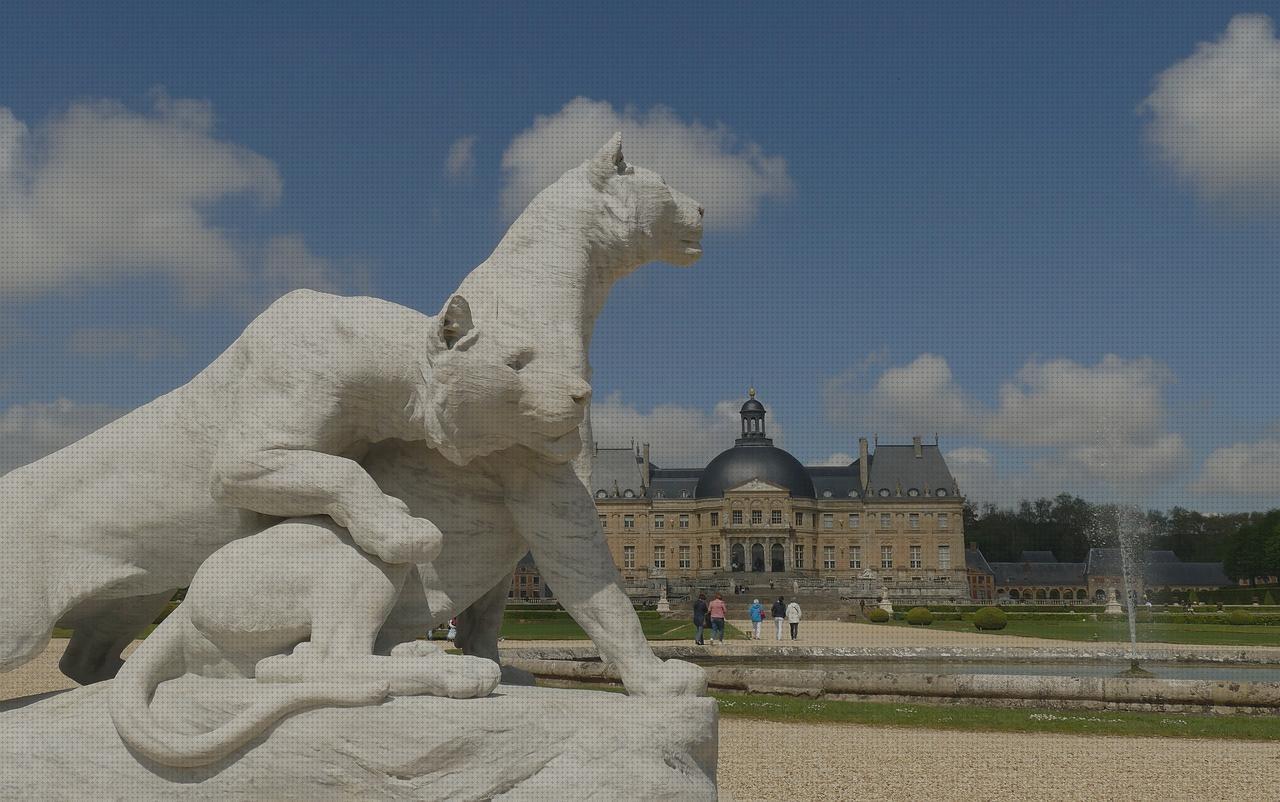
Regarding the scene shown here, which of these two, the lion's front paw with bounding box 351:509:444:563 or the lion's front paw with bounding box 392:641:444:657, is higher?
the lion's front paw with bounding box 351:509:444:563

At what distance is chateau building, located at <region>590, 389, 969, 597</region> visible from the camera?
7438cm

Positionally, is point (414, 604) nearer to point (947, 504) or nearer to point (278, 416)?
point (278, 416)

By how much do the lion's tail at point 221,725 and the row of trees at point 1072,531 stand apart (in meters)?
74.9

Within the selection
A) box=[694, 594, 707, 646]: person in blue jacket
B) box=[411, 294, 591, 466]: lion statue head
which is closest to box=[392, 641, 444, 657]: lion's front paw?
box=[411, 294, 591, 466]: lion statue head

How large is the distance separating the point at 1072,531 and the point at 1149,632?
2366 inches

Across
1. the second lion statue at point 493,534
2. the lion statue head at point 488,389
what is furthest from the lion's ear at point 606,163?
the lion statue head at point 488,389

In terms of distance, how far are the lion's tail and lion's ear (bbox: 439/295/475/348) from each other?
3.12 feet

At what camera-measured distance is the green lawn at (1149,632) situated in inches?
903

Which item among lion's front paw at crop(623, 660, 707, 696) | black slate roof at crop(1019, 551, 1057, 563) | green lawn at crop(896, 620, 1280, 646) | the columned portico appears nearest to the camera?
lion's front paw at crop(623, 660, 707, 696)

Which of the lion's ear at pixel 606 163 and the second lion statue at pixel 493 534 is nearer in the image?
the second lion statue at pixel 493 534

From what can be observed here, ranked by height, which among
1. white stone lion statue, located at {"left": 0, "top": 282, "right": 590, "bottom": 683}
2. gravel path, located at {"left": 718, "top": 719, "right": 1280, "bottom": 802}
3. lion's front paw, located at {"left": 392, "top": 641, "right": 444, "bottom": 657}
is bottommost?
gravel path, located at {"left": 718, "top": 719, "right": 1280, "bottom": 802}

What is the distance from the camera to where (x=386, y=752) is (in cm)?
269

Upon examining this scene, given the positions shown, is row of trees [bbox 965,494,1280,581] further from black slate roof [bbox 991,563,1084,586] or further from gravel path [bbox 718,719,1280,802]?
gravel path [bbox 718,719,1280,802]

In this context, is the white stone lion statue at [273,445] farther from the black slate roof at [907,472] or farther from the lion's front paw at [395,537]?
the black slate roof at [907,472]
